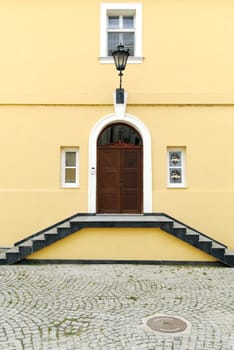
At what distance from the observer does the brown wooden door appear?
905cm

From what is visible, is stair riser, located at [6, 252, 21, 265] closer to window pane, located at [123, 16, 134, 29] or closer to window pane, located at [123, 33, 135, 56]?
window pane, located at [123, 33, 135, 56]

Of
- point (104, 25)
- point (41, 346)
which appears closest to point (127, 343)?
point (41, 346)

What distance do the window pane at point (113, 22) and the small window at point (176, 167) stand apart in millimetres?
4233

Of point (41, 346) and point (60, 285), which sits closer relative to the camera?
point (41, 346)

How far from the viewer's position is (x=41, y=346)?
3580mm

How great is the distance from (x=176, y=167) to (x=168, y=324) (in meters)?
5.50

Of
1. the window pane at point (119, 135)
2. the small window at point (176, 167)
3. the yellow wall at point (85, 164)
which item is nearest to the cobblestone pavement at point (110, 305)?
the yellow wall at point (85, 164)

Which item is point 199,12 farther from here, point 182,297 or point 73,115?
point 182,297

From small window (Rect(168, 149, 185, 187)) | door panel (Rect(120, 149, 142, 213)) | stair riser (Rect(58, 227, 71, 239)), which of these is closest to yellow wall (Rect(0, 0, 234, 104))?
small window (Rect(168, 149, 185, 187))

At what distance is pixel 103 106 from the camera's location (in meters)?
8.98

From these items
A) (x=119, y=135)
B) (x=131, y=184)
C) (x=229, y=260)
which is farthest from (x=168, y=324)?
(x=119, y=135)

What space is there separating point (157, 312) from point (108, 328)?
919 millimetres

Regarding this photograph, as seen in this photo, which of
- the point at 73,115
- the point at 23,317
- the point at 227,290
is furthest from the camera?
the point at 73,115

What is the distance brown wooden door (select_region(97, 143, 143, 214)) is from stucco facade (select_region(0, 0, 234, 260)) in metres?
0.35
